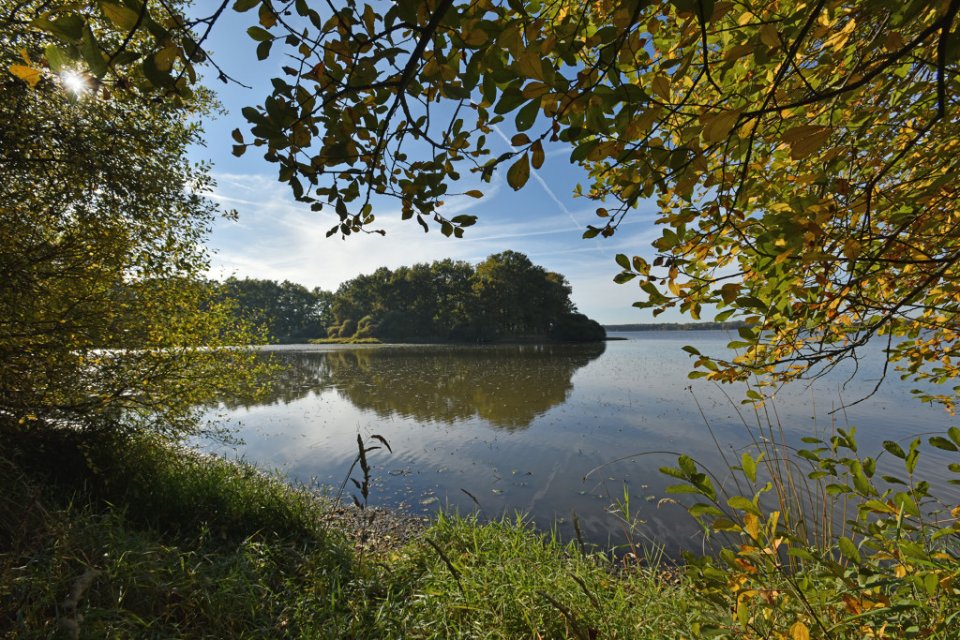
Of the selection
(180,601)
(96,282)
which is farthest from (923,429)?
(96,282)

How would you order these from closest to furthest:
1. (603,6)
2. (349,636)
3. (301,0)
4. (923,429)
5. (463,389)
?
(301,0)
(603,6)
(349,636)
(923,429)
(463,389)

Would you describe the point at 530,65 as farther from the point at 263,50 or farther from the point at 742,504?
the point at 742,504

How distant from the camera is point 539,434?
10.8 m

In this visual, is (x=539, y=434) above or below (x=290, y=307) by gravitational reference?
below

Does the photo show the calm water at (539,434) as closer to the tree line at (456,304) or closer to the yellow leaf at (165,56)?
the yellow leaf at (165,56)

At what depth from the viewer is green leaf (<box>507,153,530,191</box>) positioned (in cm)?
119

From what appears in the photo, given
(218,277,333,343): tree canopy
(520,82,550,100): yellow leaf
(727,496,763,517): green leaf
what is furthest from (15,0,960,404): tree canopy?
(218,277,333,343): tree canopy

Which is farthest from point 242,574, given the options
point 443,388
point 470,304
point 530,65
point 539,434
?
point 470,304

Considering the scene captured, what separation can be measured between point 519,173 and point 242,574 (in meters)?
4.40

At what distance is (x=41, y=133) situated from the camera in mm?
4613

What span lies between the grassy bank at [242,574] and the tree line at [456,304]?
51.3 metres

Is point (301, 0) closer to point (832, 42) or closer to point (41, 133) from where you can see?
point (832, 42)

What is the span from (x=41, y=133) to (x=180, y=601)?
5.73 meters

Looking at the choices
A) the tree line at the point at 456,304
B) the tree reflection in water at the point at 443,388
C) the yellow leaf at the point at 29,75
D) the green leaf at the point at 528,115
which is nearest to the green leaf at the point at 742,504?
the green leaf at the point at 528,115
